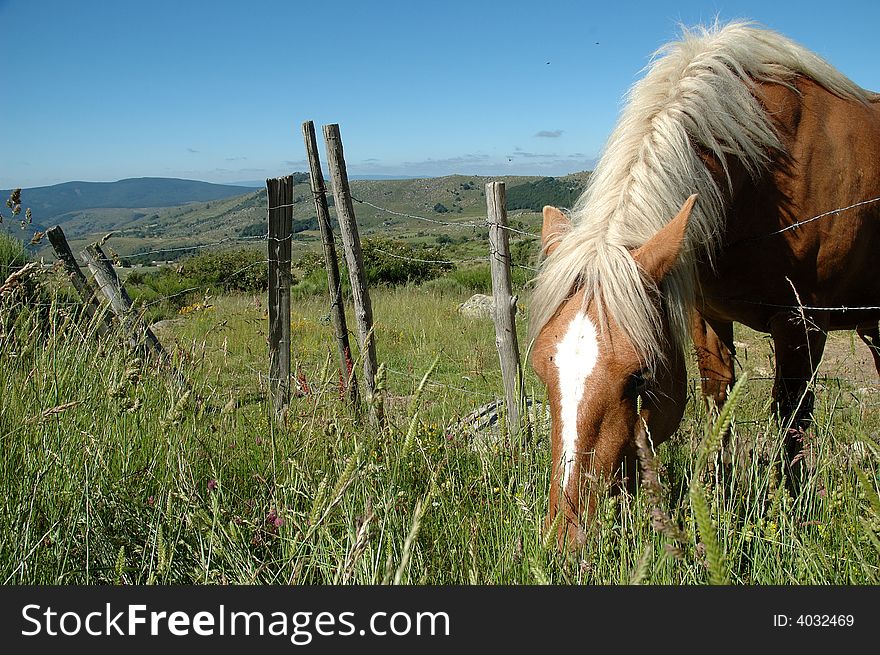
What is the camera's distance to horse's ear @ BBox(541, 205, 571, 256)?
2.74 meters

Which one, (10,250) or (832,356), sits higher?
(10,250)

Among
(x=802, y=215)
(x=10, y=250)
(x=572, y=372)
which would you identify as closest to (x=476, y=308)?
(x=10, y=250)

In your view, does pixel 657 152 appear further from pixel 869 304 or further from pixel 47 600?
pixel 47 600

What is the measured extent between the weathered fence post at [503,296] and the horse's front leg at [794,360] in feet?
4.71

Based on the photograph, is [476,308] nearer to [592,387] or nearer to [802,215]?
[802,215]

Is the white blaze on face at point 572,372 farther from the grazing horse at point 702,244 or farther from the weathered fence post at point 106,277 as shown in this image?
the weathered fence post at point 106,277

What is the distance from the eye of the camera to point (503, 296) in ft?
12.1

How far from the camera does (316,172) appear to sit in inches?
165

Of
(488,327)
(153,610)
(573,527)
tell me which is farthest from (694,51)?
(488,327)

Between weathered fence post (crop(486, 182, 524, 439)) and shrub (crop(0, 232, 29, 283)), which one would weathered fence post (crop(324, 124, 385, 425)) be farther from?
shrub (crop(0, 232, 29, 283))

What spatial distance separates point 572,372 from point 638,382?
28 cm

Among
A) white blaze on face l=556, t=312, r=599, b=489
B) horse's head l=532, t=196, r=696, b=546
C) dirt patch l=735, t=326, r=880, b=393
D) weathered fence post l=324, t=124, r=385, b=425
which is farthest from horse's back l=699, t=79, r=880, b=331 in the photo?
dirt patch l=735, t=326, r=880, b=393

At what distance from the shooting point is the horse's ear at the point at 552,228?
2.74 metres

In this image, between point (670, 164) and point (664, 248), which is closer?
point (664, 248)
